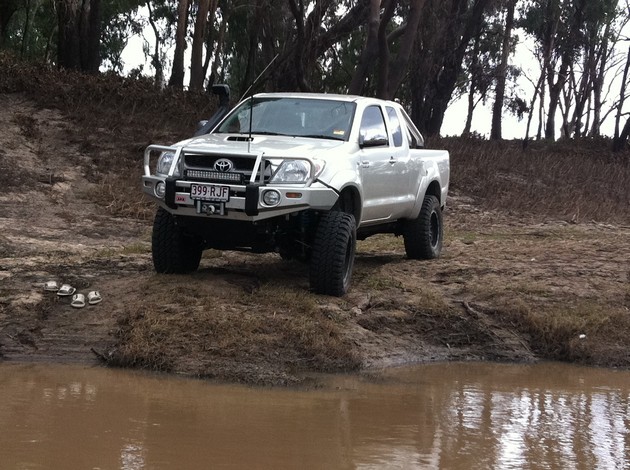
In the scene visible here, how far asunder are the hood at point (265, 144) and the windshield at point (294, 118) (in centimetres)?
21

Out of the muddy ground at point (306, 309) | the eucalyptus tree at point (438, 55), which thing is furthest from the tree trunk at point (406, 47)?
the muddy ground at point (306, 309)

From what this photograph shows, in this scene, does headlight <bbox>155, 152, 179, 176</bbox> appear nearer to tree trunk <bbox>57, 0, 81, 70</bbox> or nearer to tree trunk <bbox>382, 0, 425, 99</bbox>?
tree trunk <bbox>382, 0, 425, 99</bbox>

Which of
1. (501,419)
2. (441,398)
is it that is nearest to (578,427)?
(501,419)

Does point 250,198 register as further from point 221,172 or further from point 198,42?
point 198,42

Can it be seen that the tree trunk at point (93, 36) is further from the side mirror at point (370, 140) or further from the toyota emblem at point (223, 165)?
the toyota emblem at point (223, 165)

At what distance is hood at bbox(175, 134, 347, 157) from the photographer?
8016 mm

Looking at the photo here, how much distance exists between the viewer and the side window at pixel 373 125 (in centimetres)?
932

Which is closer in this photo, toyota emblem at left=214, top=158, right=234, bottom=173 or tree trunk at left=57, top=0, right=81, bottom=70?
toyota emblem at left=214, top=158, right=234, bottom=173

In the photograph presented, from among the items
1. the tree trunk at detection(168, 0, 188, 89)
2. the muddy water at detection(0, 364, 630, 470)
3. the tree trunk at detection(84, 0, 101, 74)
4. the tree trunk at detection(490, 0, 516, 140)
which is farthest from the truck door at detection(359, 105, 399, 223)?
the tree trunk at detection(490, 0, 516, 140)

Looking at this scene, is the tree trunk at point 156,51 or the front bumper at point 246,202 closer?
the front bumper at point 246,202

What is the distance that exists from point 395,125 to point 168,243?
3.08 m

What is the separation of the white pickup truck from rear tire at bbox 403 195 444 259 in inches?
14.9

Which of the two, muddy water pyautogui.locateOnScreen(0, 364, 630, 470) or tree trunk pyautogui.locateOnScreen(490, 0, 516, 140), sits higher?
tree trunk pyautogui.locateOnScreen(490, 0, 516, 140)

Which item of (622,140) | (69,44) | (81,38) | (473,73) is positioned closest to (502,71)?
(473,73)
